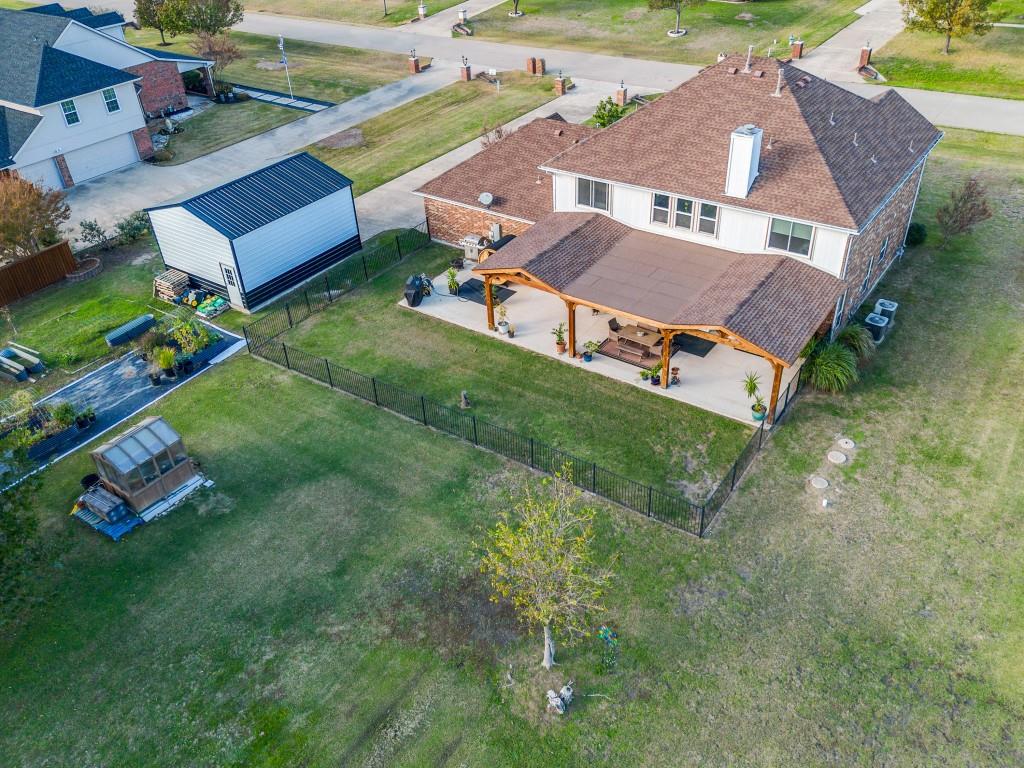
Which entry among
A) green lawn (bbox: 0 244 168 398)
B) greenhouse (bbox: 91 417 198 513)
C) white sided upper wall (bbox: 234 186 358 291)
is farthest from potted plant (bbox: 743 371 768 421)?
green lawn (bbox: 0 244 168 398)

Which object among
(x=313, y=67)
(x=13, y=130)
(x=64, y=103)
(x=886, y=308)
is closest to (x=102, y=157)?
(x=64, y=103)

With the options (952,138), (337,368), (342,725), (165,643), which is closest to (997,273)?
(952,138)

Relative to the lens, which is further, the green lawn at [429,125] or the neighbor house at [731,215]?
the green lawn at [429,125]

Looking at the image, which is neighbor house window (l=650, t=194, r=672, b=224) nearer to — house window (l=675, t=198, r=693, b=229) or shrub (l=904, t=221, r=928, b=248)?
house window (l=675, t=198, r=693, b=229)

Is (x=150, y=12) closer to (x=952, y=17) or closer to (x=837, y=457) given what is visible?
(x=952, y=17)

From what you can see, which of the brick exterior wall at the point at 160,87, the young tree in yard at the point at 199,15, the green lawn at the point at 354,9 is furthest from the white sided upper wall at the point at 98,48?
the green lawn at the point at 354,9

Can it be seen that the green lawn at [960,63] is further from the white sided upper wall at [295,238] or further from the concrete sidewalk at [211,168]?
the white sided upper wall at [295,238]
